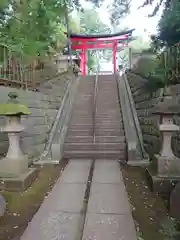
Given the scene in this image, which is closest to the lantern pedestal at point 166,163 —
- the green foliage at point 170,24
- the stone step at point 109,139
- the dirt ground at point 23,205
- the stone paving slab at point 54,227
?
the stone paving slab at point 54,227

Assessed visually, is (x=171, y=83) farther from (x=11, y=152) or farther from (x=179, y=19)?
(x=11, y=152)

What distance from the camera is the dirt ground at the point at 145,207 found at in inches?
111

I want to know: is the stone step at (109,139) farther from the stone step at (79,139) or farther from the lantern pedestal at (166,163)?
the lantern pedestal at (166,163)

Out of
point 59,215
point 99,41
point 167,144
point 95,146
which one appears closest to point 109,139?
point 95,146

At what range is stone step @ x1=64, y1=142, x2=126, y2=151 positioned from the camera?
21.8 feet

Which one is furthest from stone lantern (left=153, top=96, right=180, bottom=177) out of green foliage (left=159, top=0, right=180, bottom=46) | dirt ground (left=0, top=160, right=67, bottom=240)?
green foliage (left=159, top=0, right=180, bottom=46)

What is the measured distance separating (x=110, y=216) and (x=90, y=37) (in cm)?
1774

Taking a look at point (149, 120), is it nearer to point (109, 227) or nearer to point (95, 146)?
point (95, 146)

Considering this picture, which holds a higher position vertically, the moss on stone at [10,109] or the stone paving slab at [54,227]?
the moss on stone at [10,109]

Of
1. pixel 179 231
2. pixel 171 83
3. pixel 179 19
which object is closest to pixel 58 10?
pixel 179 19

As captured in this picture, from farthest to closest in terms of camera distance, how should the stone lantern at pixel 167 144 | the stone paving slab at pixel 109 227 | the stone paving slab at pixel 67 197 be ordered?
1. the stone lantern at pixel 167 144
2. the stone paving slab at pixel 67 197
3. the stone paving slab at pixel 109 227

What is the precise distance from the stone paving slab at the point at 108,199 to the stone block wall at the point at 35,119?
7.45ft

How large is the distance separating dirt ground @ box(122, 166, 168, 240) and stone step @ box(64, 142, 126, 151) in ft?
5.56

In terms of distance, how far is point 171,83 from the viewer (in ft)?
17.6
